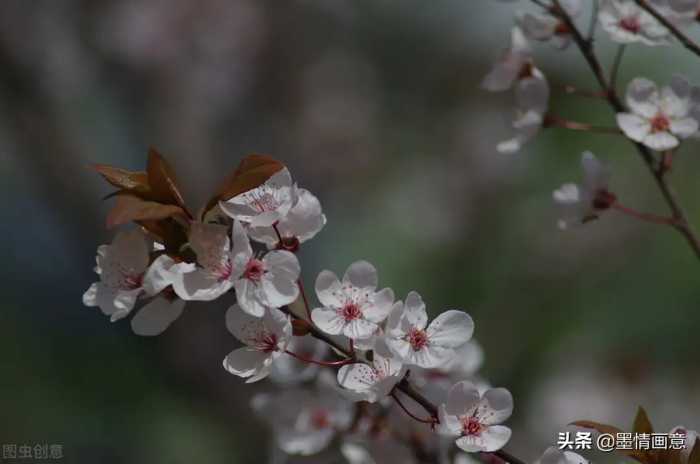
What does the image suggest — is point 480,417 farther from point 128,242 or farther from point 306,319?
point 128,242

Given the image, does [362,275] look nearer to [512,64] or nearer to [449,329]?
[449,329]

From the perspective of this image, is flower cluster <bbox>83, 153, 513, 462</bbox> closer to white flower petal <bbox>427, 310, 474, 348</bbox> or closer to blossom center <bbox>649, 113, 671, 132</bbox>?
white flower petal <bbox>427, 310, 474, 348</bbox>

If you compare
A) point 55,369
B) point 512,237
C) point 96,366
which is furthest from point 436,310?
point 55,369

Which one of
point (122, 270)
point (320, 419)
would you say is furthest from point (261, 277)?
point (320, 419)

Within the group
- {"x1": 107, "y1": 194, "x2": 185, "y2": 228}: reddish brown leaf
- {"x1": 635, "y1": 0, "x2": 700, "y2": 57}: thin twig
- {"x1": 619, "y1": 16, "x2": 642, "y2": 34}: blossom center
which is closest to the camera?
{"x1": 107, "y1": 194, "x2": 185, "y2": 228}: reddish brown leaf

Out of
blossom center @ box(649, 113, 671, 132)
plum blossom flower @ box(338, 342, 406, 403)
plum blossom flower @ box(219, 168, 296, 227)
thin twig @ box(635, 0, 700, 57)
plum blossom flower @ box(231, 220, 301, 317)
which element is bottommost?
plum blossom flower @ box(338, 342, 406, 403)

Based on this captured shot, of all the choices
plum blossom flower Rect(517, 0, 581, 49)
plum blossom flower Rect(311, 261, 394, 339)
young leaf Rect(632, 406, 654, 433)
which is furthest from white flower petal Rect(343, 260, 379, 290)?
plum blossom flower Rect(517, 0, 581, 49)

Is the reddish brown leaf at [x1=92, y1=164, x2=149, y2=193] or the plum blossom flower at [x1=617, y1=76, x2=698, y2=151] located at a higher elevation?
the reddish brown leaf at [x1=92, y1=164, x2=149, y2=193]
